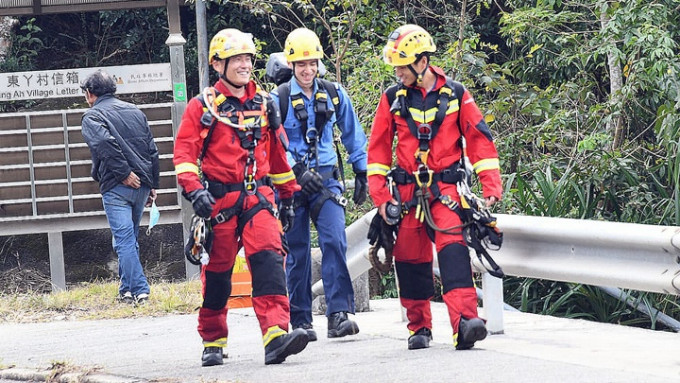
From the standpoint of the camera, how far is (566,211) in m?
11.6

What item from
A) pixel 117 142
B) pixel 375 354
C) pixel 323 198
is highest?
pixel 117 142

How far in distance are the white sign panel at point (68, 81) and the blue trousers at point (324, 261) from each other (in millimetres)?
7485

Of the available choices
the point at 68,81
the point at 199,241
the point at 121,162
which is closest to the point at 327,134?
the point at 199,241

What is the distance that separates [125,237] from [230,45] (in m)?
4.85

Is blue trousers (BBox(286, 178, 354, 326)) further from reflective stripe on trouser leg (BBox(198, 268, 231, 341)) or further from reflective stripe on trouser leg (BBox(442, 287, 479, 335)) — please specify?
reflective stripe on trouser leg (BBox(442, 287, 479, 335))

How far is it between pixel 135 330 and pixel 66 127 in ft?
18.8

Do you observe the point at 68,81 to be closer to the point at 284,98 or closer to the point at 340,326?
the point at 284,98

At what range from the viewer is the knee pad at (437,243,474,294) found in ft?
25.5

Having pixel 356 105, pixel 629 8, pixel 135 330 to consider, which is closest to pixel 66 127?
pixel 356 105

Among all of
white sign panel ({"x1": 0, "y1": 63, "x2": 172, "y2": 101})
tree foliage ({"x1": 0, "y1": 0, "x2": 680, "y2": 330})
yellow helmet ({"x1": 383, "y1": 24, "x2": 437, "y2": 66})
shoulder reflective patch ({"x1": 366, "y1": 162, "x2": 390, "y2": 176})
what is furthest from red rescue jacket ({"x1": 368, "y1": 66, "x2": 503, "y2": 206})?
white sign panel ({"x1": 0, "y1": 63, "x2": 172, "y2": 101})

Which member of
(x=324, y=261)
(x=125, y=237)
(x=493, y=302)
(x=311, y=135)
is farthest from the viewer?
(x=125, y=237)

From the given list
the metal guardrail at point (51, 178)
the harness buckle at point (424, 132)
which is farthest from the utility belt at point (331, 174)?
the metal guardrail at point (51, 178)

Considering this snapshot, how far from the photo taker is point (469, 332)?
753 centimetres

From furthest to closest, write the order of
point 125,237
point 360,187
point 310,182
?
point 125,237 → point 360,187 → point 310,182
